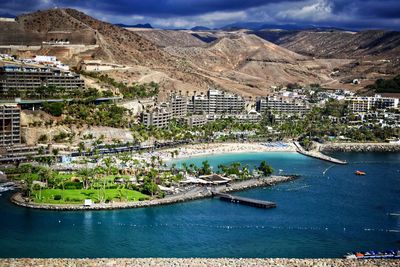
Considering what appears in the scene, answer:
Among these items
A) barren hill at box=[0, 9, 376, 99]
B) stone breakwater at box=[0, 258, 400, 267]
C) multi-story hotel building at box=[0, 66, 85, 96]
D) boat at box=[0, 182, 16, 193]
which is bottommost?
stone breakwater at box=[0, 258, 400, 267]

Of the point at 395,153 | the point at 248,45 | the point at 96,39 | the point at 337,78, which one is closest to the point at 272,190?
the point at 395,153

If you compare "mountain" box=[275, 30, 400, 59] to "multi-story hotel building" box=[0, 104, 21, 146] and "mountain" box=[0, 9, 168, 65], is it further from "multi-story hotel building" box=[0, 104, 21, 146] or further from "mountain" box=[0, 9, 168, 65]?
"multi-story hotel building" box=[0, 104, 21, 146]

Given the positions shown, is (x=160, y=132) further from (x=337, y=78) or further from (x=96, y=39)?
(x=337, y=78)

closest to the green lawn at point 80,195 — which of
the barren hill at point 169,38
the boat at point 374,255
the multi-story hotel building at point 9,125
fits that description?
the multi-story hotel building at point 9,125

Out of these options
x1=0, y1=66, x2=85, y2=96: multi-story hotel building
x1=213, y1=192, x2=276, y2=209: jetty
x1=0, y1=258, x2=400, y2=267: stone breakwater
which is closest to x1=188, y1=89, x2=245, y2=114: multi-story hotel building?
x1=0, y1=66, x2=85, y2=96: multi-story hotel building

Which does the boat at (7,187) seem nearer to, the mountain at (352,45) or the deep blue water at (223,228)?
the deep blue water at (223,228)

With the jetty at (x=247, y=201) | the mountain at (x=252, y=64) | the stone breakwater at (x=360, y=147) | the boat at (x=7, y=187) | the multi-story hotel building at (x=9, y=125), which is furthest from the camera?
the mountain at (x=252, y=64)
